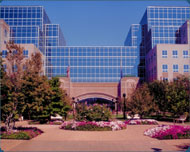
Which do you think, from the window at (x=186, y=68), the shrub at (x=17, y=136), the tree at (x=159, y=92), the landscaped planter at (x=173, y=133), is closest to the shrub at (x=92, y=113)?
the landscaped planter at (x=173, y=133)

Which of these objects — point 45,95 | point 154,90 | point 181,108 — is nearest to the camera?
point 45,95

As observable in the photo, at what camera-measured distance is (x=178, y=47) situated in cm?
5609

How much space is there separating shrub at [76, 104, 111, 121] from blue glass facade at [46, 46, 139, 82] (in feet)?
143

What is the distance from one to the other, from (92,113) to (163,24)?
5294 centimetres

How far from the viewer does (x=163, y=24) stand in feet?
224

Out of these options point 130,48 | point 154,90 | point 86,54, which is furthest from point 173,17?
point 154,90

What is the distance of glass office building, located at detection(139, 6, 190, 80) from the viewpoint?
217 feet

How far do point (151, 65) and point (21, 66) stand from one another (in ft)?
160

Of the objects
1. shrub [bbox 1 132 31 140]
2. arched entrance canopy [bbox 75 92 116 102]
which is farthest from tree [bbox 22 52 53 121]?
arched entrance canopy [bbox 75 92 116 102]

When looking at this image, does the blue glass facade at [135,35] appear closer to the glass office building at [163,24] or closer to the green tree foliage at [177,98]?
the glass office building at [163,24]

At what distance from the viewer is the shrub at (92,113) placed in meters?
21.9

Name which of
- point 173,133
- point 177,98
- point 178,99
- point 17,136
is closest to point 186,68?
point 178,99

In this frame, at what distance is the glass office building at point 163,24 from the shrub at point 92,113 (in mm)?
46968

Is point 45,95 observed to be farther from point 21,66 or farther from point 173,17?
point 173,17
